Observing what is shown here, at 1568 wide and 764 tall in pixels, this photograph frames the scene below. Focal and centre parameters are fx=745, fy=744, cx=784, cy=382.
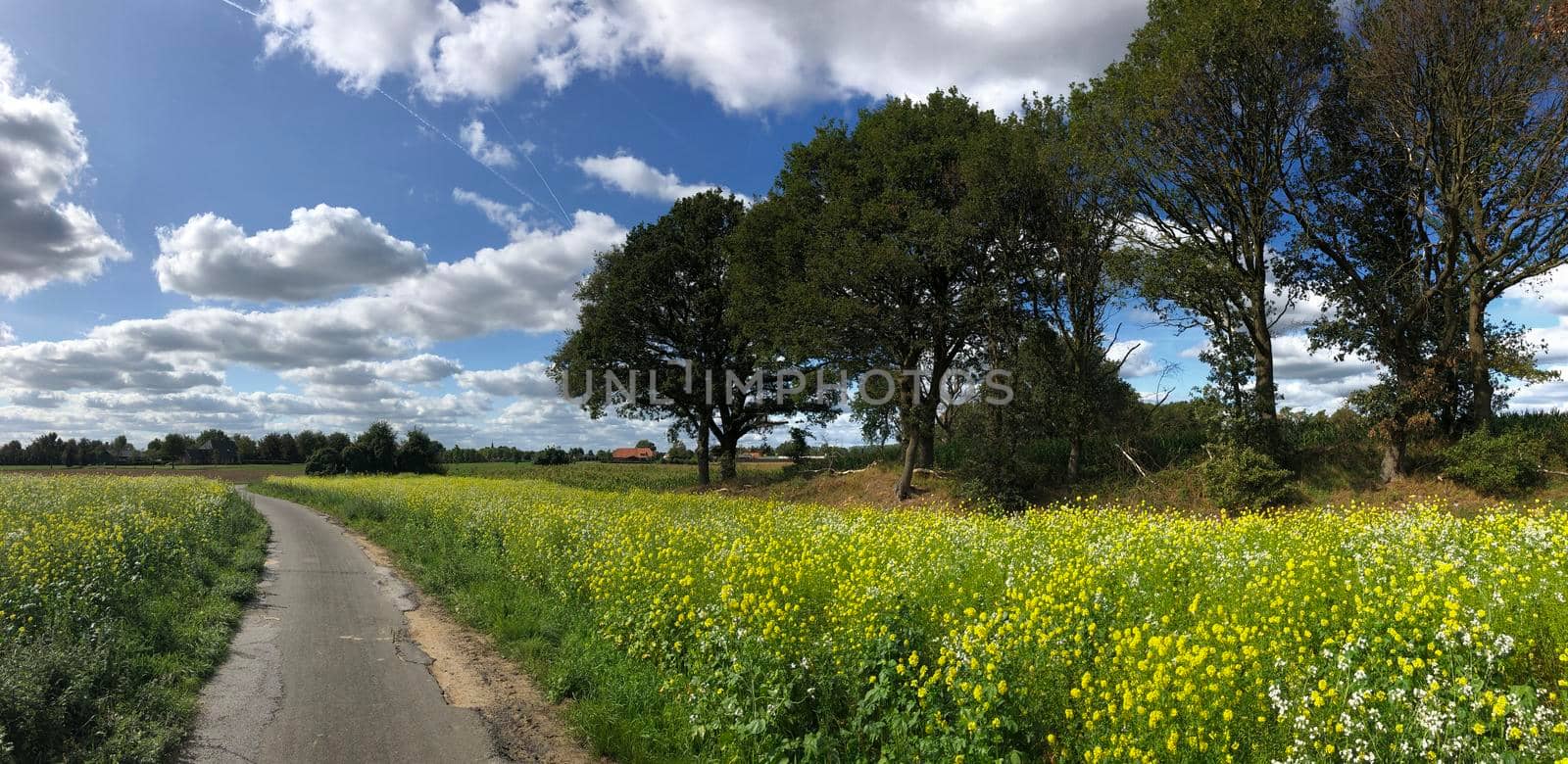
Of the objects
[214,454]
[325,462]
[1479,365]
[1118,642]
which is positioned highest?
[1479,365]

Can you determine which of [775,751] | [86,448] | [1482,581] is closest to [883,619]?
[775,751]

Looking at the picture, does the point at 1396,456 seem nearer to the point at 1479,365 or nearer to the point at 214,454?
the point at 1479,365

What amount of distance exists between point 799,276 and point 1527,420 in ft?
75.6

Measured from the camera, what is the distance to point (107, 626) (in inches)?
307

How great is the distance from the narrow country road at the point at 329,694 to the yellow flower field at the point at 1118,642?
185 cm

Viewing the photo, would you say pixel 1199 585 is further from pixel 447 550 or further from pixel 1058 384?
pixel 1058 384

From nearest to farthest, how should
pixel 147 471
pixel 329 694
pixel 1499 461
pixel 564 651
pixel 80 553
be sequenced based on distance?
1. pixel 329 694
2. pixel 564 651
3. pixel 80 553
4. pixel 1499 461
5. pixel 147 471

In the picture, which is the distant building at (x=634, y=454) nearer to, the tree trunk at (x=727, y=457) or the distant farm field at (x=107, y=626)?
the tree trunk at (x=727, y=457)

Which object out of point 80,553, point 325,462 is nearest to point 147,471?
point 325,462

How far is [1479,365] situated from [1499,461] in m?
3.10

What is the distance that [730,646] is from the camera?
6.27m

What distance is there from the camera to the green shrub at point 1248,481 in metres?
19.9

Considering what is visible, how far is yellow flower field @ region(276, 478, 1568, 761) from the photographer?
3914 millimetres

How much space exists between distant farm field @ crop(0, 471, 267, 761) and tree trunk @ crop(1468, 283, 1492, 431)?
26969 millimetres
